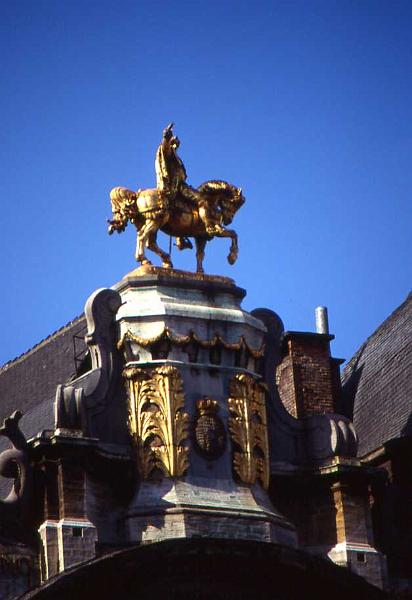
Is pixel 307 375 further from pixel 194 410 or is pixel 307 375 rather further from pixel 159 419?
pixel 159 419

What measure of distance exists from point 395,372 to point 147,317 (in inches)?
309

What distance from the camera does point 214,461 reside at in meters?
42.9

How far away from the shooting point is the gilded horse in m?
43.7

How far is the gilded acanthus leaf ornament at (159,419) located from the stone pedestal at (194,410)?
0.06 feet

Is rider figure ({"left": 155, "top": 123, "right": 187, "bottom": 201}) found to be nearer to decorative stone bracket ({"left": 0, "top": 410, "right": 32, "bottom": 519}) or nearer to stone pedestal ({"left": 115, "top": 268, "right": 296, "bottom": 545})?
stone pedestal ({"left": 115, "top": 268, "right": 296, "bottom": 545})

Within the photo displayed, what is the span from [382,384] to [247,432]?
6.59 m

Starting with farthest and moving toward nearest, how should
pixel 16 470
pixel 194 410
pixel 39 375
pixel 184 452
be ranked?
pixel 39 375 < pixel 194 410 < pixel 184 452 < pixel 16 470

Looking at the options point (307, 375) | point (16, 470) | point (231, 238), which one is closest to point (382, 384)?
point (307, 375)

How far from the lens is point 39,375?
50469 mm

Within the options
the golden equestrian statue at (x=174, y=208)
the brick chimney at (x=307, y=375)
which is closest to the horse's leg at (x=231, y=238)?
the golden equestrian statue at (x=174, y=208)

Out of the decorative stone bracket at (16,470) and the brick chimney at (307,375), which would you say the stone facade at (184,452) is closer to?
the decorative stone bracket at (16,470)

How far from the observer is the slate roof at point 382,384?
47.8 meters

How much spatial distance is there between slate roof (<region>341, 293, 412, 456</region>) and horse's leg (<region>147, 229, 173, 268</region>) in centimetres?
630

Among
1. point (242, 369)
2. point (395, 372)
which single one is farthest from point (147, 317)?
point (395, 372)
